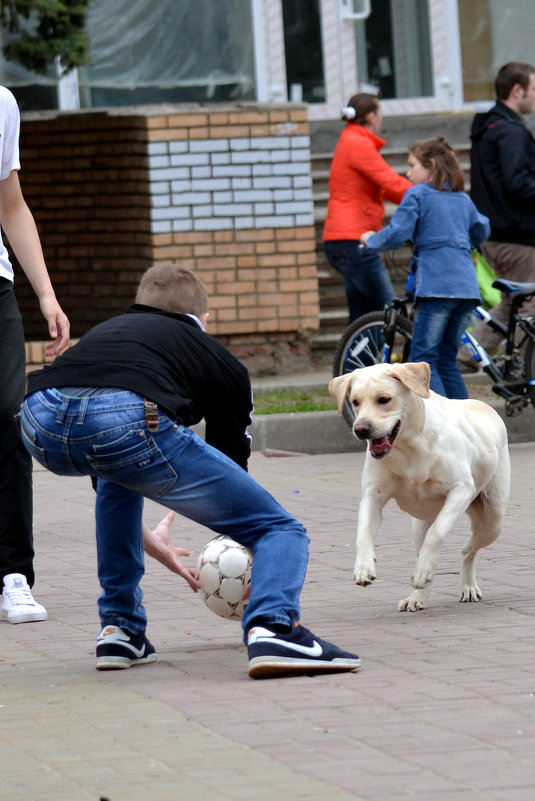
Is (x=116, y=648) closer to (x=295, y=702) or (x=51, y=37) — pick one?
(x=295, y=702)

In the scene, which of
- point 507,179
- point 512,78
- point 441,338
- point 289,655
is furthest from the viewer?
point 512,78

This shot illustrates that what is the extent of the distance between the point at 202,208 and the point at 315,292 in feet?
3.77

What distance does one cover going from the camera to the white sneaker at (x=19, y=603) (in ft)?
20.5

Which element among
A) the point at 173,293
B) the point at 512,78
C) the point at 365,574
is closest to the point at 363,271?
the point at 512,78

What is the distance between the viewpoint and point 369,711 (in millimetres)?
4711

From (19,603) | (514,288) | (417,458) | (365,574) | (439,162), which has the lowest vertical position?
(19,603)

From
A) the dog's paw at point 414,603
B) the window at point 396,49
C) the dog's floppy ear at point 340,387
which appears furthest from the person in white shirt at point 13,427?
the window at point 396,49

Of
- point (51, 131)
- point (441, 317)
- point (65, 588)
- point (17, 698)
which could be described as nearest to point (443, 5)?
point (51, 131)

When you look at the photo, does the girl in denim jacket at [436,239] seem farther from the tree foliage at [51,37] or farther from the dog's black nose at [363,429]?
the dog's black nose at [363,429]

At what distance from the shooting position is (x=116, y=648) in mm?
5418

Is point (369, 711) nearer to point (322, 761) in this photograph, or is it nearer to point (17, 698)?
point (322, 761)

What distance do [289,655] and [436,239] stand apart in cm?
571

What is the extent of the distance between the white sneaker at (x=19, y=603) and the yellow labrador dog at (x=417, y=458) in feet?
4.17

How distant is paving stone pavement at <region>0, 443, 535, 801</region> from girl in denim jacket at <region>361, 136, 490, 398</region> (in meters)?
3.16
